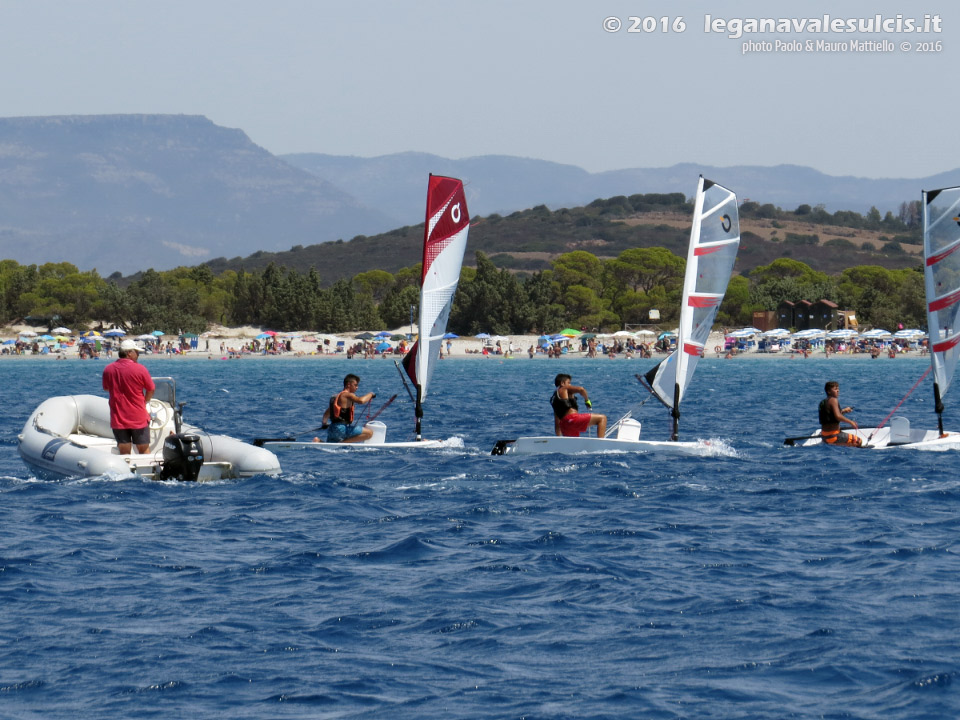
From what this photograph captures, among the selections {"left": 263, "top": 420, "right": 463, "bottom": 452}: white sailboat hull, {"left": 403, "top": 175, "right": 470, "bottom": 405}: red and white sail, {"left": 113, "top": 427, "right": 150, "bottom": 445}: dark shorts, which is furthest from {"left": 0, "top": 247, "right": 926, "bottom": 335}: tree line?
{"left": 113, "top": 427, "right": 150, "bottom": 445}: dark shorts

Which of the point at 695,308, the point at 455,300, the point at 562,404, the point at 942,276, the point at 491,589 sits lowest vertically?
the point at 491,589

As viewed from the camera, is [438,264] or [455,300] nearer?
[438,264]

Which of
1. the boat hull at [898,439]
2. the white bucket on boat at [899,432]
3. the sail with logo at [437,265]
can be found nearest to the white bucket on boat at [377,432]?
the sail with logo at [437,265]

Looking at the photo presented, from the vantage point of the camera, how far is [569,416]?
21.7 metres

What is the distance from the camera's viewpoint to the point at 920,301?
400 ft

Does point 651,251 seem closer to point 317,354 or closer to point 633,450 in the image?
point 317,354

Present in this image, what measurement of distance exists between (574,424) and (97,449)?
7787 millimetres

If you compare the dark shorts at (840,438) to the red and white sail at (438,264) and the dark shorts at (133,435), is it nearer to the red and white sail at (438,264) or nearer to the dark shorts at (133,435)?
the red and white sail at (438,264)

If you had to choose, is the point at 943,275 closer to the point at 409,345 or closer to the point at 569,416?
the point at 569,416

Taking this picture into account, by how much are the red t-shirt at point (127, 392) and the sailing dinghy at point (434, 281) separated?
4.96 m

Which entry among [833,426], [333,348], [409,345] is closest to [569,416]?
[833,426]

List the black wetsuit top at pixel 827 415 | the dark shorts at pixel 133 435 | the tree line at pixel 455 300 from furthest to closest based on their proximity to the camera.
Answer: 1. the tree line at pixel 455 300
2. the black wetsuit top at pixel 827 415
3. the dark shorts at pixel 133 435

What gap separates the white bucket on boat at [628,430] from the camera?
72.7 ft

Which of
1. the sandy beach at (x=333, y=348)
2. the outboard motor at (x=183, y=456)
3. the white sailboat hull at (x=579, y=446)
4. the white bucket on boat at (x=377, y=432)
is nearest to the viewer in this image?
the outboard motor at (x=183, y=456)
